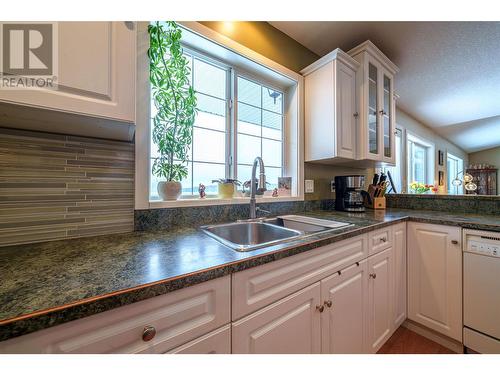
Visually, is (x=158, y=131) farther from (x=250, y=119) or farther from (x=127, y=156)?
(x=250, y=119)

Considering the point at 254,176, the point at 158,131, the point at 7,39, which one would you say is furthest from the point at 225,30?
the point at 7,39

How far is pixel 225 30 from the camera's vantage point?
135 cm

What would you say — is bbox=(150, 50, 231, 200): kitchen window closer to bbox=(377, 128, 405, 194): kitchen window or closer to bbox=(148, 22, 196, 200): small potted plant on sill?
bbox=(148, 22, 196, 200): small potted plant on sill

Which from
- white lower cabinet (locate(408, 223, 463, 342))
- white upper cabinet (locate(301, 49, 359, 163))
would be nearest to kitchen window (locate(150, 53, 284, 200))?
white upper cabinet (locate(301, 49, 359, 163))

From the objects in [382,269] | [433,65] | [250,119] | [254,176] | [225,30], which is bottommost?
[382,269]

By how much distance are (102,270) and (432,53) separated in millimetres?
2842

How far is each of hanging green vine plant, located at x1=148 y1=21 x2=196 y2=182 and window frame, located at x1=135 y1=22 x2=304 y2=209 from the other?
7cm

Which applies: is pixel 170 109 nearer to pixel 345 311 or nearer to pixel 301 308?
pixel 301 308

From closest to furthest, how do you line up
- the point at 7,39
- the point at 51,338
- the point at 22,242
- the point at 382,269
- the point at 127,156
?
the point at 51,338
the point at 7,39
the point at 22,242
the point at 127,156
the point at 382,269

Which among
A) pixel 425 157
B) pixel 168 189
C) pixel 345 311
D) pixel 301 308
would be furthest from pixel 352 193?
pixel 425 157

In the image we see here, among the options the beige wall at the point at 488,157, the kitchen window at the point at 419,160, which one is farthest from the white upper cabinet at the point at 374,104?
the beige wall at the point at 488,157

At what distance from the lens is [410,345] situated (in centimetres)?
137

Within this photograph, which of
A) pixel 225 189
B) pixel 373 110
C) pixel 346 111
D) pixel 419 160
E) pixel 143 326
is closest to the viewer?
pixel 143 326

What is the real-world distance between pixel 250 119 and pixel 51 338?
1541 millimetres
